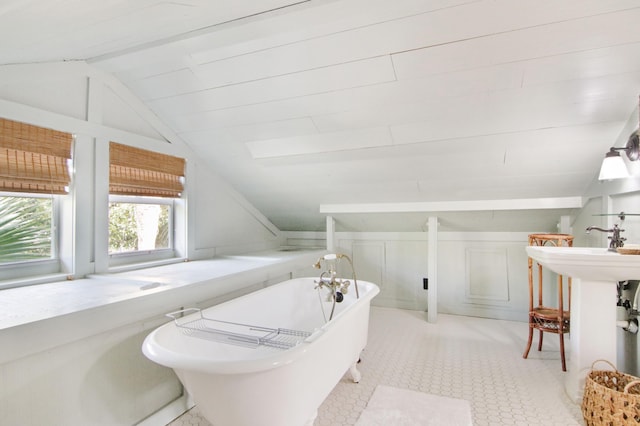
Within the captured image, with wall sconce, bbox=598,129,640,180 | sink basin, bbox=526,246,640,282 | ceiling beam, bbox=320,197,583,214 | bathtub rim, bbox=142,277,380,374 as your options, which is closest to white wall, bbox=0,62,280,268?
bathtub rim, bbox=142,277,380,374

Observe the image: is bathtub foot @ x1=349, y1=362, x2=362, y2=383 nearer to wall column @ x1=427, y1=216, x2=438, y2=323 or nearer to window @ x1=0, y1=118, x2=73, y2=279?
wall column @ x1=427, y1=216, x2=438, y2=323

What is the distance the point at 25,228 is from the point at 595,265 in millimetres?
3138

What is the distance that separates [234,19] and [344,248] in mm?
3104

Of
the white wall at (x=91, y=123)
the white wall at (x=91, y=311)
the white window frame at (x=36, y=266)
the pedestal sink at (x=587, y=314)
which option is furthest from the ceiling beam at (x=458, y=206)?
the white window frame at (x=36, y=266)

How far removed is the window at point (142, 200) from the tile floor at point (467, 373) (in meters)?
1.28

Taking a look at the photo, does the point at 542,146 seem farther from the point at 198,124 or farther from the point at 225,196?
the point at 225,196

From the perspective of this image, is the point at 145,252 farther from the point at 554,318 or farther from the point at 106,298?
the point at 554,318

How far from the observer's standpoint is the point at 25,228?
1.95 meters

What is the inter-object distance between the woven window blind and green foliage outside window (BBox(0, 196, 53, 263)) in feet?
0.36

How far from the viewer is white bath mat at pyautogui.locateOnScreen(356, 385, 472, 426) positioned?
184 cm

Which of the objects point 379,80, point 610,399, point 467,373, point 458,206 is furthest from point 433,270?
point 379,80

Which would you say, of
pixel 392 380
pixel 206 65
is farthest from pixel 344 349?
pixel 206 65

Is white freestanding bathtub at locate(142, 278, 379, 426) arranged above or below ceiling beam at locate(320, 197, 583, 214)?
below

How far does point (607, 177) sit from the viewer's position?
2.06 meters
